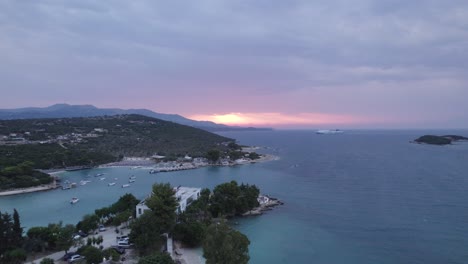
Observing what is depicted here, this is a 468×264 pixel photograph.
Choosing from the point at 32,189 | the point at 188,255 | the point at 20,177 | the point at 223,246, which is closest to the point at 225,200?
the point at 188,255

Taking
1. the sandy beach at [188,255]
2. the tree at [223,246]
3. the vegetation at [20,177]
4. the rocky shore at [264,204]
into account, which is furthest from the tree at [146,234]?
the vegetation at [20,177]

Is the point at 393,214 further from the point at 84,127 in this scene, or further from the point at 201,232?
the point at 84,127

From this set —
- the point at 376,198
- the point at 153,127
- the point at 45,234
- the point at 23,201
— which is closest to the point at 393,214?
the point at 376,198

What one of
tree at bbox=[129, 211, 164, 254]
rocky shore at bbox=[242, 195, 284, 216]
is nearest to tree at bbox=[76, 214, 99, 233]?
tree at bbox=[129, 211, 164, 254]

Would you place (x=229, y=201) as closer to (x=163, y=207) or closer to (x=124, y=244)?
(x=163, y=207)

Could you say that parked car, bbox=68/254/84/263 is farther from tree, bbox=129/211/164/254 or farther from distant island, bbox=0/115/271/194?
distant island, bbox=0/115/271/194
